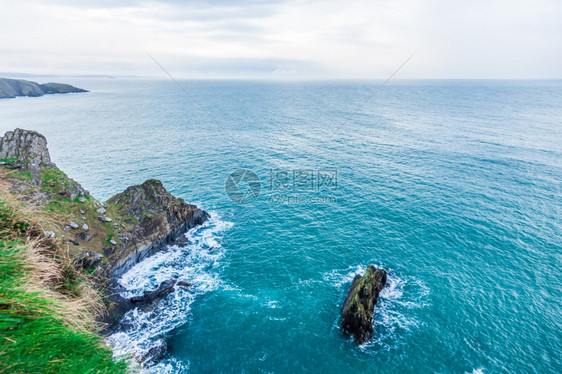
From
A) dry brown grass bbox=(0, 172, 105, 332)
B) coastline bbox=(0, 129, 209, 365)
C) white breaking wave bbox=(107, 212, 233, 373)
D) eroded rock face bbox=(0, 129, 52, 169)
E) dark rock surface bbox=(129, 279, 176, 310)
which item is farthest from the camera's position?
eroded rock face bbox=(0, 129, 52, 169)

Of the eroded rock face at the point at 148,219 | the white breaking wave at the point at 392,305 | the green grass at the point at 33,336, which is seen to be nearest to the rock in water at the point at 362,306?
the white breaking wave at the point at 392,305

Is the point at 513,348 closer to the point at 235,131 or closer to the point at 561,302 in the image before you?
the point at 561,302

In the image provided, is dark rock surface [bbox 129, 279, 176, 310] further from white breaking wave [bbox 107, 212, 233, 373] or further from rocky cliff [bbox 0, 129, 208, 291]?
rocky cliff [bbox 0, 129, 208, 291]

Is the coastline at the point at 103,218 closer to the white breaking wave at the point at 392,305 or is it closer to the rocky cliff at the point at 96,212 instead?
the rocky cliff at the point at 96,212

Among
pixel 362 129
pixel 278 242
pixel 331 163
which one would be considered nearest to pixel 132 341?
pixel 278 242

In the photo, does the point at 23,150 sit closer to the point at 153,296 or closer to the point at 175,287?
the point at 153,296

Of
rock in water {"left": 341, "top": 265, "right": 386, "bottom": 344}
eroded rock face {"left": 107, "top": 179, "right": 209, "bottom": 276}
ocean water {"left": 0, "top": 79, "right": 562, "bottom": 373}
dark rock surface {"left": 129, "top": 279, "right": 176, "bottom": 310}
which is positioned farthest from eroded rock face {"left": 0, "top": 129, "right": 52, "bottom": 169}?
rock in water {"left": 341, "top": 265, "right": 386, "bottom": 344}
